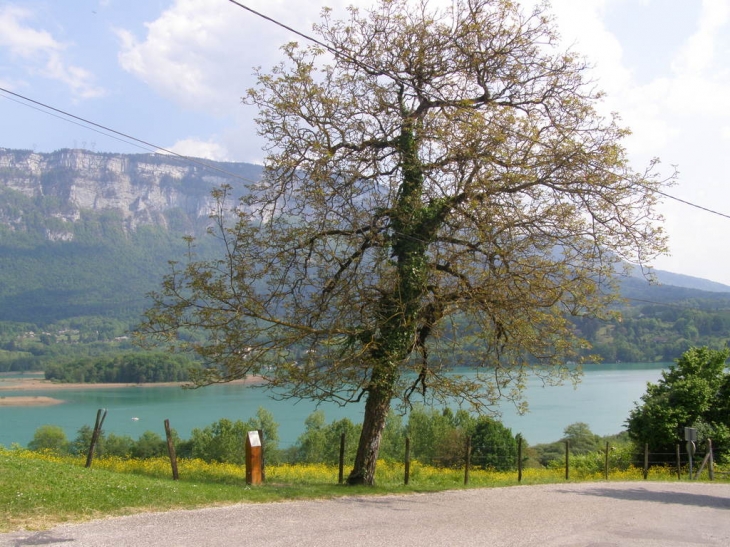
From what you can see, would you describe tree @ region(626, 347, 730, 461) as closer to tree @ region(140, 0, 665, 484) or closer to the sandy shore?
tree @ region(140, 0, 665, 484)

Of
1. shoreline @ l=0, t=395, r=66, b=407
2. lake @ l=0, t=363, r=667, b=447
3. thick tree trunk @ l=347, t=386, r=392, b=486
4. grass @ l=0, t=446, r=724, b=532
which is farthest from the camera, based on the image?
shoreline @ l=0, t=395, r=66, b=407

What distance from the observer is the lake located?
185 ft

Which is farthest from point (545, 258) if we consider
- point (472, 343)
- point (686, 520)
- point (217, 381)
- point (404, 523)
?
point (217, 381)

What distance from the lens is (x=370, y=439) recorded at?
1254 cm

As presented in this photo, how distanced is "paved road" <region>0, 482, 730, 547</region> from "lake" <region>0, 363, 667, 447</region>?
35.0 meters

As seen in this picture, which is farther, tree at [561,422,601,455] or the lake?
the lake

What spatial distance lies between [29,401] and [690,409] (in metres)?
79.0

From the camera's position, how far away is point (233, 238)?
1238cm

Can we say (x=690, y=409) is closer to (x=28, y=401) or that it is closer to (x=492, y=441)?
(x=492, y=441)

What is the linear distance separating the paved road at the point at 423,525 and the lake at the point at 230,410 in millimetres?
35034

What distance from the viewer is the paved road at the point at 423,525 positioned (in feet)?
23.2

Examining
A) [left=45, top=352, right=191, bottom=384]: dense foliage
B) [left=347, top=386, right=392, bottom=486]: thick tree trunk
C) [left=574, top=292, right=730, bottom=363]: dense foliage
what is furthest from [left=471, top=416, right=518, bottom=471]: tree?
[left=45, top=352, right=191, bottom=384]: dense foliage

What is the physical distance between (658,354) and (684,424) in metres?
50.9

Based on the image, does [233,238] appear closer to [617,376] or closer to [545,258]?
[545,258]
